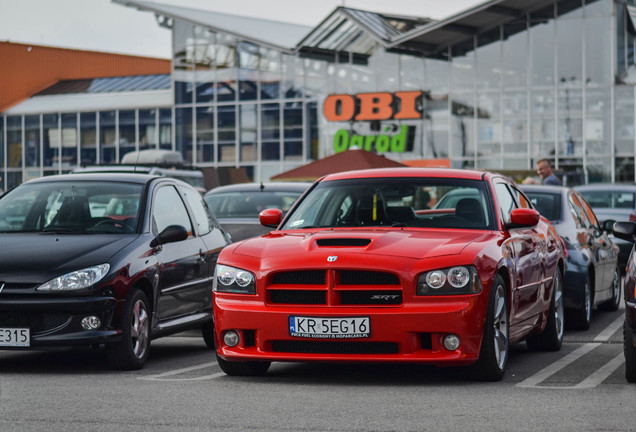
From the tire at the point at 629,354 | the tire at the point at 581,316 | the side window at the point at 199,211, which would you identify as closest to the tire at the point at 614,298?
the tire at the point at 581,316

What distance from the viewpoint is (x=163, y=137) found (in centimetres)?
4909

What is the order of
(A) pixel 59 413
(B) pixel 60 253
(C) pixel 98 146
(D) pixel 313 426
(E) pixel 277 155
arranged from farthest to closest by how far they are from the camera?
(C) pixel 98 146
(E) pixel 277 155
(B) pixel 60 253
(A) pixel 59 413
(D) pixel 313 426

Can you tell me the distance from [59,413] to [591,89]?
35118 mm

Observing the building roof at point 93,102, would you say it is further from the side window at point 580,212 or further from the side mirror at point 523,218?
the side mirror at point 523,218

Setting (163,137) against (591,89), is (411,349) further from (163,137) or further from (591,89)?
(163,137)

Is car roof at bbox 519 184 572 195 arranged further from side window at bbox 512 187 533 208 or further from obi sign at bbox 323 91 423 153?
obi sign at bbox 323 91 423 153

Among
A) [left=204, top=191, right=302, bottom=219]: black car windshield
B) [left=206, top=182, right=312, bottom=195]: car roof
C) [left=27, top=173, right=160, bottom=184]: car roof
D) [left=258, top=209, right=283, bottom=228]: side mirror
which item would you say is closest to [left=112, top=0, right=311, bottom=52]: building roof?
[left=206, top=182, right=312, bottom=195]: car roof

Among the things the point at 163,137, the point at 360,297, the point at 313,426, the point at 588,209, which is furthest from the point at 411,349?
the point at 163,137

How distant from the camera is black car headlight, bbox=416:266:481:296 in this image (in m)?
8.08

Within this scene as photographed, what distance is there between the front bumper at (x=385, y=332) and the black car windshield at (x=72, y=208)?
225 centimetres

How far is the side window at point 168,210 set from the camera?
10.6 meters

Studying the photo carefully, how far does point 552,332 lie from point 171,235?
3.31 meters

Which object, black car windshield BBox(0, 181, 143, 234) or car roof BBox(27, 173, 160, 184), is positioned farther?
car roof BBox(27, 173, 160, 184)

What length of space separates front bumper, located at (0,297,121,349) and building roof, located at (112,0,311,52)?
37235 mm
